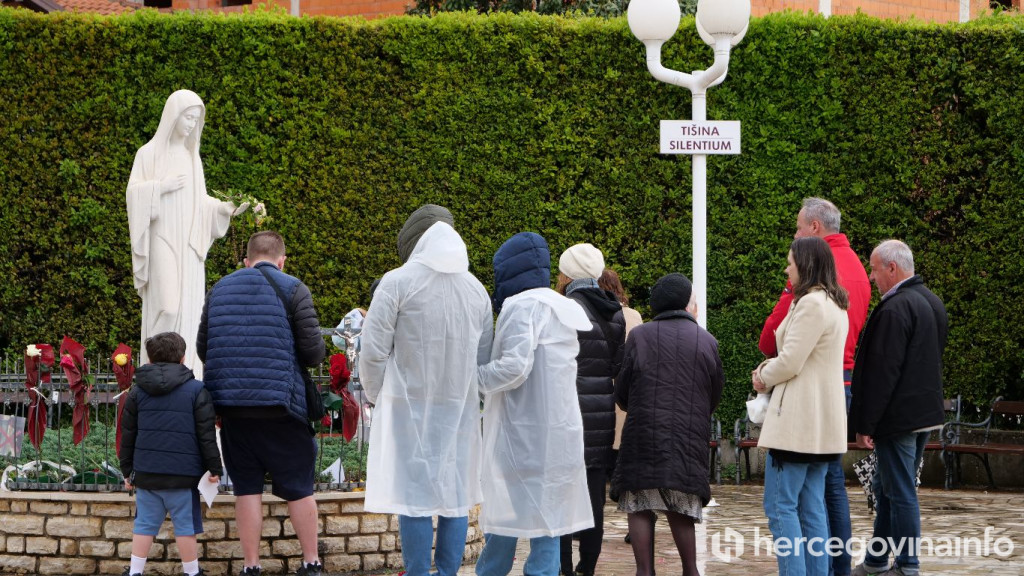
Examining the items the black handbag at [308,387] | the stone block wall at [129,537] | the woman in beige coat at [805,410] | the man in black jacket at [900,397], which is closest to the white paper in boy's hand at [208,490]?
the stone block wall at [129,537]

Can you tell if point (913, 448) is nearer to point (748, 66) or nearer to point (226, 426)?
Answer: point (226, 426)

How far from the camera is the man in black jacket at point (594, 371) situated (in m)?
7.07

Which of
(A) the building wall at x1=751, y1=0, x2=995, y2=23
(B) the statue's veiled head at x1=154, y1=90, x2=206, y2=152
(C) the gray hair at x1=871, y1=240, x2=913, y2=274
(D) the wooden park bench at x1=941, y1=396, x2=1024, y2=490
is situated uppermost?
(A) the building wall at x1=751, y1=0, x2=995, y2=23

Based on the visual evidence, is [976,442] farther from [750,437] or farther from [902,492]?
[902,492]

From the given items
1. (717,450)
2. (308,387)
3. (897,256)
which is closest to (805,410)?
(897,256)

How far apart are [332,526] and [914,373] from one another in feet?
10.8

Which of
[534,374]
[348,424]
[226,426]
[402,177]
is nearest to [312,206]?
[402,177]

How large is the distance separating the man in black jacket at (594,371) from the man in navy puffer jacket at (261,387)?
1.38 m

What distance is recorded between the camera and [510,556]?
636 cm

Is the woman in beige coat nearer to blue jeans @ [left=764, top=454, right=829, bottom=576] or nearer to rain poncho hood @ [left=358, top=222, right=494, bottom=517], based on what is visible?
blue jeans @ [left=764, top=454, right=829, bottom=576]

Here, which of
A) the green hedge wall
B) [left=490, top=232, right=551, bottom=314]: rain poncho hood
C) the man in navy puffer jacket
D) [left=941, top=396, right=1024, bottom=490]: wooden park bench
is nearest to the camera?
[left=490, top=232, right=551, bottom=314]: rain poncho hood

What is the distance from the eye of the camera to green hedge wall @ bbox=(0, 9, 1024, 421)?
11922 mm

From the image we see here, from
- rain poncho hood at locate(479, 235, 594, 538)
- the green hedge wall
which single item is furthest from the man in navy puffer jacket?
the green hedge wall

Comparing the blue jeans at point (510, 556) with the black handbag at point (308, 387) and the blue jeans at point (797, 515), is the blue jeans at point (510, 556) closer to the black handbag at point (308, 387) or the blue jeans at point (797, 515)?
the blue jeans at point (797, 515)
